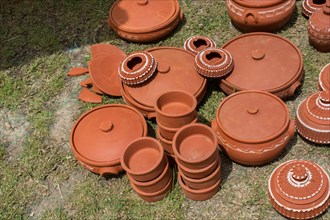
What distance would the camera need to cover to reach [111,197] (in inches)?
165

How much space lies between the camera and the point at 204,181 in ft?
12.5


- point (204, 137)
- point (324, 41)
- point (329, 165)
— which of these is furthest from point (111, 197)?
point (324, 41)

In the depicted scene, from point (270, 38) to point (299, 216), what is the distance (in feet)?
6.42

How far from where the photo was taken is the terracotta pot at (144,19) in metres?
5.36

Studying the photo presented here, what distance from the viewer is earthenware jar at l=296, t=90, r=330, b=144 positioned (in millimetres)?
4000

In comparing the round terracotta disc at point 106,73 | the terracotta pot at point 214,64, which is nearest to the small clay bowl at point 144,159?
the terracotta pot at point 214,64

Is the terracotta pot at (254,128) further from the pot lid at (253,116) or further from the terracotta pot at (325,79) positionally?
the terracotta pot at (325,79)

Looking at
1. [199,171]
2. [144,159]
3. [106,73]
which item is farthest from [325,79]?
[106,73]

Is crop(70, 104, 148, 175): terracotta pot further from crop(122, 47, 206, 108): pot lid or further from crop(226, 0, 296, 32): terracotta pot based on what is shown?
crop(226, 0, 296, 32): terracotta pot

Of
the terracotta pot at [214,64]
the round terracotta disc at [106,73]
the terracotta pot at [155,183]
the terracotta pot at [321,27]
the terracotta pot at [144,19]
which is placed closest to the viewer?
the terracotta pot at [155,183]

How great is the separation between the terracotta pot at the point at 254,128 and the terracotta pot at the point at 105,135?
0.77 metres

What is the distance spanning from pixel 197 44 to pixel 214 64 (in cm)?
64

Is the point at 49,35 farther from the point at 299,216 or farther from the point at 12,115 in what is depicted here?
the point at 299,216

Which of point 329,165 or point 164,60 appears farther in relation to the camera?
point 164,60
